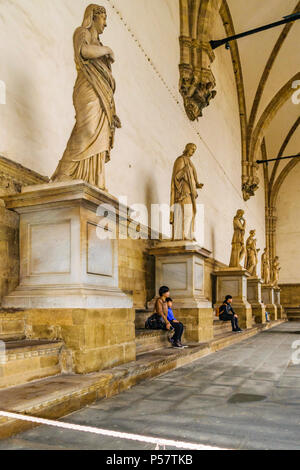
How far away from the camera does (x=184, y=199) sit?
7480mm

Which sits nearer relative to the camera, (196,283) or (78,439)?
(78,439)

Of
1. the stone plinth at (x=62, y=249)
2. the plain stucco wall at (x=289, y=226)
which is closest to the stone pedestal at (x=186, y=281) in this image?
the stone plinth at (x=62, y=249)

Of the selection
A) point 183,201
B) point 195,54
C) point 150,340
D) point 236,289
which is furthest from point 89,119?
point 236,289

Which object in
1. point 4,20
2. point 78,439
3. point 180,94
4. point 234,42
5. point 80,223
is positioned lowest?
point 78,439

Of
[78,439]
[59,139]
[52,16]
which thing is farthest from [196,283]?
[78,439]

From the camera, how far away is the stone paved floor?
86.7 inches

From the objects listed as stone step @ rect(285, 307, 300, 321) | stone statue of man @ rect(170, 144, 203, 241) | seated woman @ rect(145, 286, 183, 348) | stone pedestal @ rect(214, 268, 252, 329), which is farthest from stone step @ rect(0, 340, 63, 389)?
stone step @ rect(285, 307, 300, 321)

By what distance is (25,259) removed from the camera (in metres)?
3.83

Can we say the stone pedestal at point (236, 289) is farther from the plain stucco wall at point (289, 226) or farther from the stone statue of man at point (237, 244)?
the plain stucco wall at point (289, 226)

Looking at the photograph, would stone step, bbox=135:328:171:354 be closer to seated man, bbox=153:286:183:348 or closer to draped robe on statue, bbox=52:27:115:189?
seated man, bbox=153:286:183:348

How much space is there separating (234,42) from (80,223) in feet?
43.1

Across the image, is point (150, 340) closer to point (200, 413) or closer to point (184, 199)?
point (200, 413)
